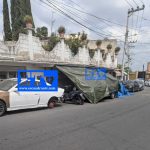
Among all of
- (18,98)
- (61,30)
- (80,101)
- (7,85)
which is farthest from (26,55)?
(18,98)

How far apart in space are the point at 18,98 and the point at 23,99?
0.31 metres

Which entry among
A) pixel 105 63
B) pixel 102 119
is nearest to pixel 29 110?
pixel 102 119

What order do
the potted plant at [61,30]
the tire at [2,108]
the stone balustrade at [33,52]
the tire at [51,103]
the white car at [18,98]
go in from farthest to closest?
the potted plant at [61,30] → the stone balustrade at [33,52] → the tire at [51,103] → the white car at [18,98] → the tire at [2,108]

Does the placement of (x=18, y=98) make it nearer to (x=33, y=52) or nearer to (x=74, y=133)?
(x=74, y=133)

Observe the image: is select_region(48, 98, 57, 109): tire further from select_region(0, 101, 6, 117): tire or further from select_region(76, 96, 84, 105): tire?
select_region(0, 101, 6, 117): tire

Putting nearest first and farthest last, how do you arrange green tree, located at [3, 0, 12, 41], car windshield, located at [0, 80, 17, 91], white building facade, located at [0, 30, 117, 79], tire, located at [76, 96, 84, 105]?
car windshield, located at [0, 80, 17, 91], tire, located at [76, 96, 84, 105], white building facade, located at [0, 30, 117, 79], green tree, located at [3, 0, 12, 41]

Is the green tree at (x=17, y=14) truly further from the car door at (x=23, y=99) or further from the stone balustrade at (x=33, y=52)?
the car door at (x=23, y=99)

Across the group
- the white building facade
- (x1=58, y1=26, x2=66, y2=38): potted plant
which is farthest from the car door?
(x1=58, y1=26, x2=66, y2=38): potted plant

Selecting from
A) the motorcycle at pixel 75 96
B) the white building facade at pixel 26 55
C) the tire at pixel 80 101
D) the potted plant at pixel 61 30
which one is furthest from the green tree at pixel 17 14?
the tire at pixel 80 101

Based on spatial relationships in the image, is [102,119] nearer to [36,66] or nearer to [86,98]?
[86,98]

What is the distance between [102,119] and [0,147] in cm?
483

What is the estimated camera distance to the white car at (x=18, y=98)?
10133 mm

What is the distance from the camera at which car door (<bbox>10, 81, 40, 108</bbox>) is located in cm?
1041

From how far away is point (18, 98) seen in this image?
1059 cm
